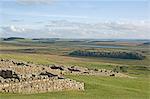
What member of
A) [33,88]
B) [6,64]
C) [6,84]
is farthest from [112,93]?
[6,64]

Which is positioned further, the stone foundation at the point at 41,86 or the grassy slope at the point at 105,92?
the stone foundation at the point at 41,86

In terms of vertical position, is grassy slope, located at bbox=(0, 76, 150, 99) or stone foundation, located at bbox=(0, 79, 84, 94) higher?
stone foundation, located at bbox=(0, 79, 84, 94)

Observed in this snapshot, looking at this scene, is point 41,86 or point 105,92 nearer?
point 41,86

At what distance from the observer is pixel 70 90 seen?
88.6 feet

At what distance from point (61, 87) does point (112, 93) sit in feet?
11.3

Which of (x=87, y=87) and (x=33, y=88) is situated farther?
(x=87, y=87)

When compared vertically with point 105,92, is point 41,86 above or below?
above

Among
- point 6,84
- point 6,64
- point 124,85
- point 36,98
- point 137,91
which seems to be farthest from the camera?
point 6,64

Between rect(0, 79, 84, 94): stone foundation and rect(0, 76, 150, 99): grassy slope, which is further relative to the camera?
rect(0, 79, 84, 94): stone foundation

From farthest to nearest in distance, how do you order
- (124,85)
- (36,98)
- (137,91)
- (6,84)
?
(124,85)
(137,91)
(6,84)
(36,98)

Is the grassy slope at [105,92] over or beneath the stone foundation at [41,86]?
beneath

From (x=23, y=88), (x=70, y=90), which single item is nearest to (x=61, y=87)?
(x=70, y=90)

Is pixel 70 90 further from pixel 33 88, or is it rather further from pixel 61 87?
pixel 33 88

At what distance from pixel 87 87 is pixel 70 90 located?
1602 millimetres
